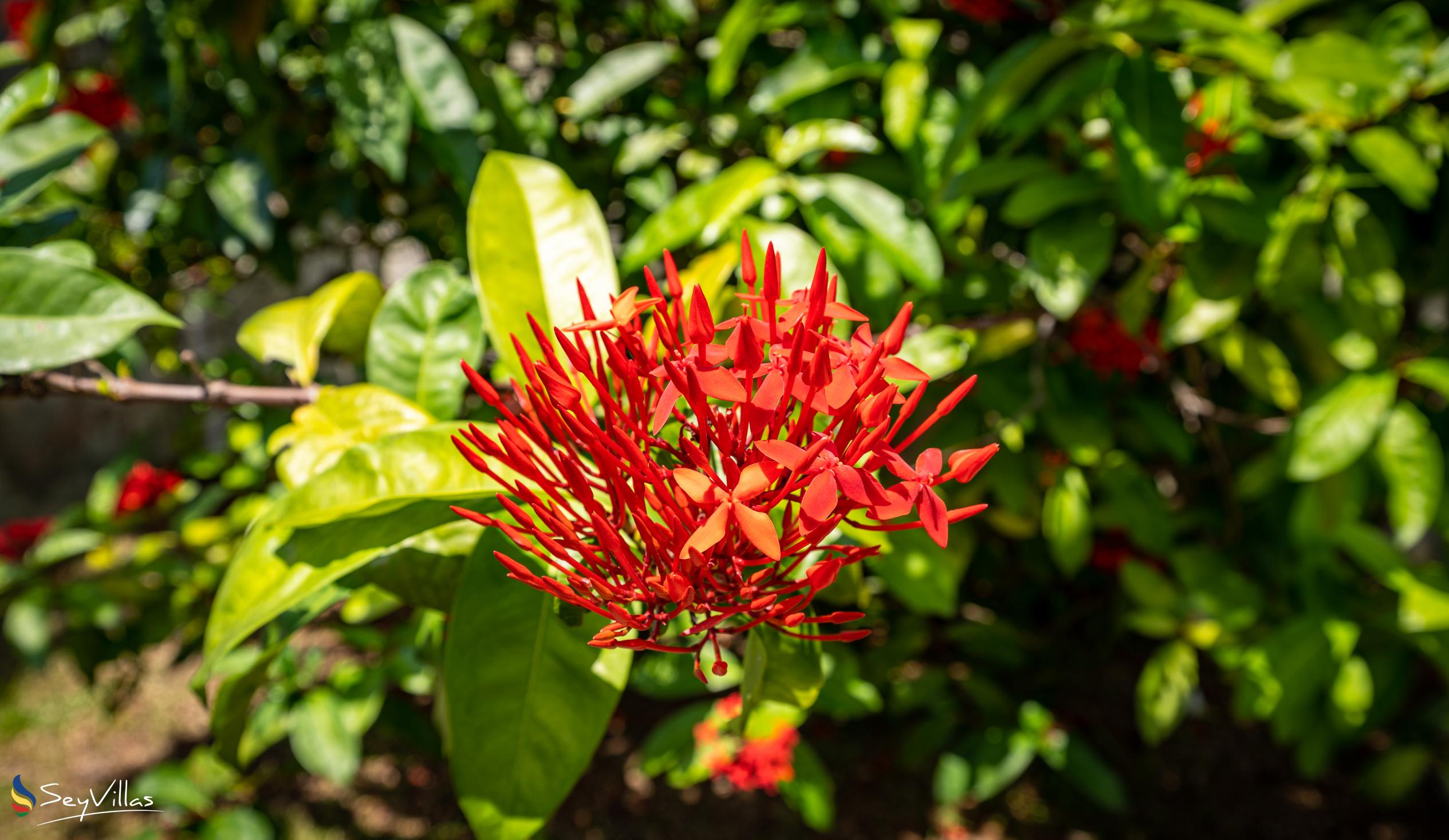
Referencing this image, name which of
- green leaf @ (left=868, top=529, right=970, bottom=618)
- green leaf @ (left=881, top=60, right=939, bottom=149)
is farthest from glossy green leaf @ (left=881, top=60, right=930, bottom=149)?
green leaf @ (left=868, top=529, right=970, bottom=618)

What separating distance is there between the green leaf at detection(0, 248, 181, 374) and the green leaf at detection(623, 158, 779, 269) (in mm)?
542

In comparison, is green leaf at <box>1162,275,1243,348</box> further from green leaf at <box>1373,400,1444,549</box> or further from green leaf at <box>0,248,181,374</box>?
green leaf at <box>0,248,181,374</box>

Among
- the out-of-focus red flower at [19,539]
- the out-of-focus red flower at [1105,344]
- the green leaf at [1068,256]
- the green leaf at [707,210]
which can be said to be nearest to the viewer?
the green leaf at [707,210]

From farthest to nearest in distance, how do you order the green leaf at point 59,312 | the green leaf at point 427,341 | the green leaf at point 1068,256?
the green leaf at point 1068,256 → the green leaf at point 427,341 → the green leaf at point 59,312

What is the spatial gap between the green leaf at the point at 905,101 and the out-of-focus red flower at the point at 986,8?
0.55ft

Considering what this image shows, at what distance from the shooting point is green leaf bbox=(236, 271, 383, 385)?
99 cm

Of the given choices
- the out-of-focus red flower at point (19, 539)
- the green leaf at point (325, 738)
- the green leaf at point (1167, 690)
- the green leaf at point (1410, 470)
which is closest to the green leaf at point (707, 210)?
the green leaf at point (1410, 470)

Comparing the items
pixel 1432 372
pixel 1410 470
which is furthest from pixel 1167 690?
pixel 1432 372

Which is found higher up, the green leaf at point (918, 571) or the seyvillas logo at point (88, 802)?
the green leaf at point (918, 571)

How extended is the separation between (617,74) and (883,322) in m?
0.66

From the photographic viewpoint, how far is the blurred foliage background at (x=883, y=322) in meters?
0.93

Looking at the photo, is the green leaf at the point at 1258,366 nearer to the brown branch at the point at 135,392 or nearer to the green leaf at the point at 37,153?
the brown branch at the point at 135,392

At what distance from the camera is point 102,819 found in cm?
255

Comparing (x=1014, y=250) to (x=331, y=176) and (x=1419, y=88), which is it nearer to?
(x=1419, y=88)
